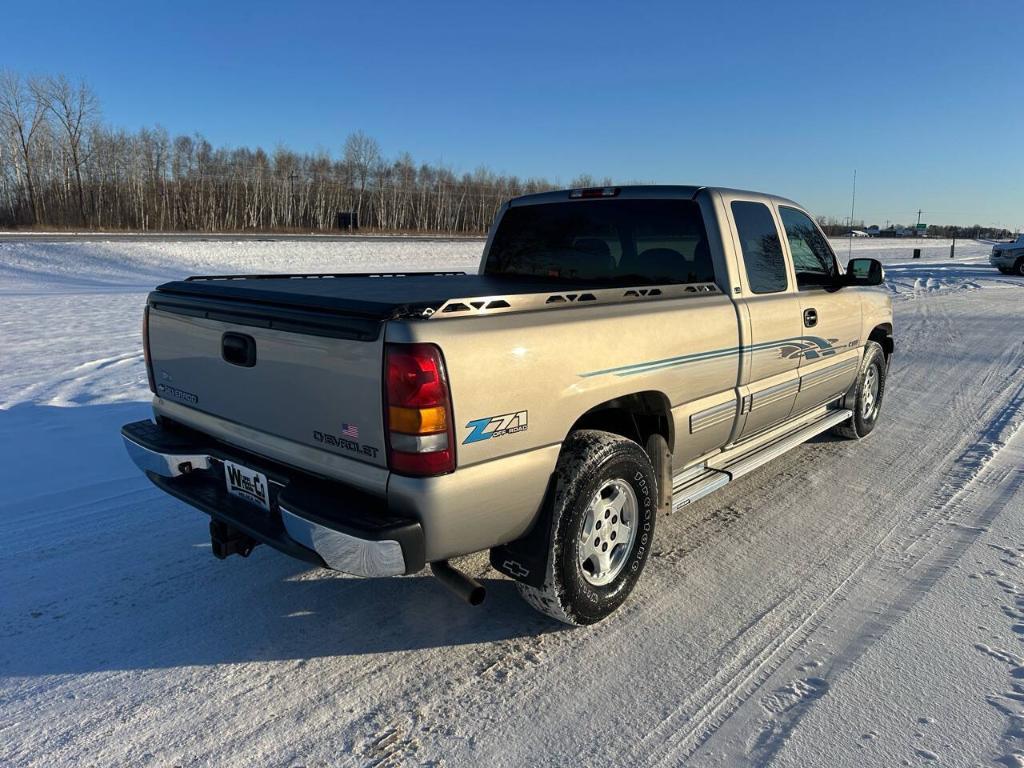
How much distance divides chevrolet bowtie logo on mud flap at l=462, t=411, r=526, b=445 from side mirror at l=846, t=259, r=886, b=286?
134 inches

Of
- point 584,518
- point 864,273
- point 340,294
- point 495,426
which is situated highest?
point 864,273

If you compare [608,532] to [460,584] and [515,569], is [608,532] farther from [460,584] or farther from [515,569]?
[460,584]

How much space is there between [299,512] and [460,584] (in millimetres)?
706

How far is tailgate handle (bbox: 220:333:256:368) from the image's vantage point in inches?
116

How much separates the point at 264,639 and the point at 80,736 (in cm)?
76

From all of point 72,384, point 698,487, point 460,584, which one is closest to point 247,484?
point 460,584

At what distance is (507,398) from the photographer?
8.68 feet

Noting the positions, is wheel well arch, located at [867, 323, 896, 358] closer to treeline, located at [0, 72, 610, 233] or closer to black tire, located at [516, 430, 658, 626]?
black tire, located at [516, 430, 658, 626]

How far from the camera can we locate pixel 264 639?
3076mm

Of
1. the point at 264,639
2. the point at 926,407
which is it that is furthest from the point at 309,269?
the point at 264,639

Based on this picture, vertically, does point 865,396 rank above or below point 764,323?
below

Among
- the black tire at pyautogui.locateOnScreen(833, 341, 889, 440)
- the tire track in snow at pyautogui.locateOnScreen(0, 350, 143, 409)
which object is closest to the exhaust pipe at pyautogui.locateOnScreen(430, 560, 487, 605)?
the black tire at pyautogui.locateOnScreen(833, 341, 889, 440)

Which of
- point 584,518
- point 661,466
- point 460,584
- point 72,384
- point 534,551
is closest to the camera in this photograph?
point 460,584

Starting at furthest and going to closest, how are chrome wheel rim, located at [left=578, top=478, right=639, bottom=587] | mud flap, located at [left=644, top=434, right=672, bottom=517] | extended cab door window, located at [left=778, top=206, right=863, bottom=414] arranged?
extended cab door window, located at [left=778, top=206, right=863, bottom=414] < mud flap, located at [left=644, top=434, right=672, bottom=517] < chrome wheel rim, located at [left=578, top=478, right=639, bottom=587]
